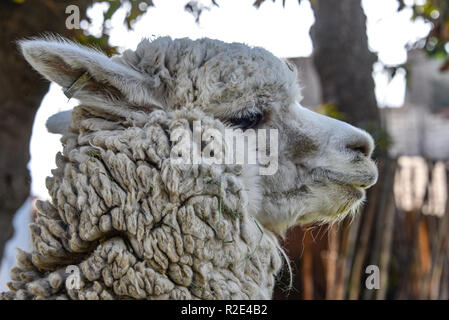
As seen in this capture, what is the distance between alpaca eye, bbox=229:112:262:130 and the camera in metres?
2.17

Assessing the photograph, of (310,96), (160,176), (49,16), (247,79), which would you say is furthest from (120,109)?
(310,96)

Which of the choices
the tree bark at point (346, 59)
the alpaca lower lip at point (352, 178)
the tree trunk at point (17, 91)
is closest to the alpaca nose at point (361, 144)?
the alpaca lower lip at point (352, 178)

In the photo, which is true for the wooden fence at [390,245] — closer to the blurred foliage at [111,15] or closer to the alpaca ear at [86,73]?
the blurred foliage at [111,15]

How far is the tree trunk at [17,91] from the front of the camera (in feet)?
11.8

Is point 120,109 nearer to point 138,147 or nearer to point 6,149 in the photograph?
point 138,147

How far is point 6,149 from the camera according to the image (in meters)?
3.77

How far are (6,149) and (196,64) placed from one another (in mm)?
2239

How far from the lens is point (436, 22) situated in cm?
489

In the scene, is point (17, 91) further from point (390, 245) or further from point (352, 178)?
point (390, 245)

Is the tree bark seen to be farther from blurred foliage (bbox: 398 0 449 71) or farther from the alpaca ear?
the alpaca ear

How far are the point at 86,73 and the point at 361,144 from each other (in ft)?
4.08

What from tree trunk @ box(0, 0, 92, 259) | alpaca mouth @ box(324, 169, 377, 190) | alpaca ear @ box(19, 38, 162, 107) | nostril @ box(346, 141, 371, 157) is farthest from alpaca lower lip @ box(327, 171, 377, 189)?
tree trunk @ box(0, 0, 92, 259)

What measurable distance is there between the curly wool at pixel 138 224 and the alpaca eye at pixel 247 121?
0.20 metres

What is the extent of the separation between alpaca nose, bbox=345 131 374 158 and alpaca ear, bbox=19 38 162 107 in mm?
878
